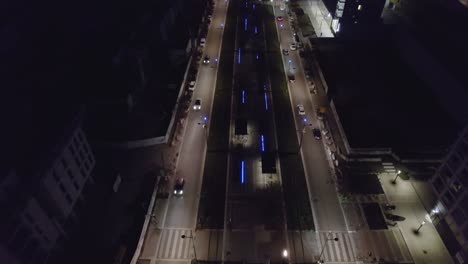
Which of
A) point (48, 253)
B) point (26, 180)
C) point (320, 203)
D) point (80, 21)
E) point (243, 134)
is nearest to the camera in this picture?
point (26, 180)

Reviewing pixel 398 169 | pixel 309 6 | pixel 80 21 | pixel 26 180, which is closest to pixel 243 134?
pixel 398 169

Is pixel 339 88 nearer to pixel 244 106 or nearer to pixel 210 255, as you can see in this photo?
pixel 244 106

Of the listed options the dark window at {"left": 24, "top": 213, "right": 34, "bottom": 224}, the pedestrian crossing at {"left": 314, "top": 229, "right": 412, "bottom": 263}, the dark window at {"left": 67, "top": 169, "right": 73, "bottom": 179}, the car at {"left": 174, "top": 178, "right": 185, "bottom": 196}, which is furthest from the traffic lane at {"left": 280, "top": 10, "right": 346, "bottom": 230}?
the dark window at {"left": 24, "top": 213, "right": 34, "bottom": 224}

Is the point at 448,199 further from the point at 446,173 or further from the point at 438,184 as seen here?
the point at 446,173

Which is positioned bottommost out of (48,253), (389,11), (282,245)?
(48,253)

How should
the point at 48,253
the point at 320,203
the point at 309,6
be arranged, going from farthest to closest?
the point at 309,6, the point at 320,203, the point at 48,253

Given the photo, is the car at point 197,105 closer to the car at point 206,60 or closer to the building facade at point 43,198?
the car at point 206,60
